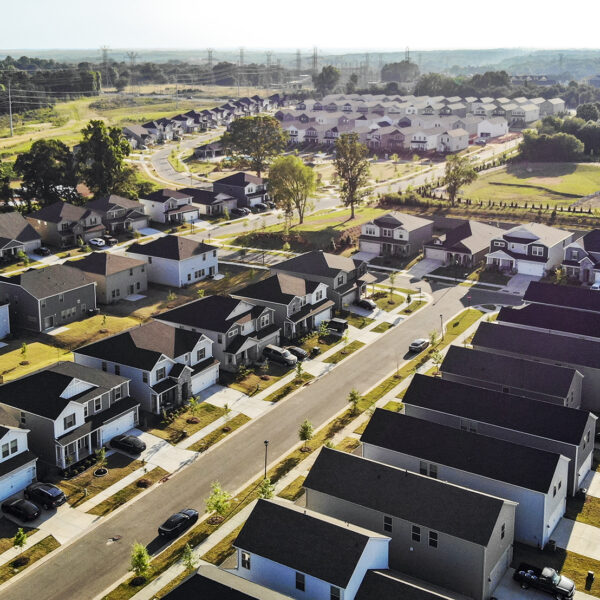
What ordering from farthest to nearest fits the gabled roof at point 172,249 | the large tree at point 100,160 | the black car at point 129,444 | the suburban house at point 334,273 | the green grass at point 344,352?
1. the large tree at point 100,160
2. the gabled roof at point 172,249
3. the suburban house at point 334,273
4. the green grass at point 344,352
5. the black car at point 129,444

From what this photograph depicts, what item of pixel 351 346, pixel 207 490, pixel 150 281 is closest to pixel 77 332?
pixel 150 281

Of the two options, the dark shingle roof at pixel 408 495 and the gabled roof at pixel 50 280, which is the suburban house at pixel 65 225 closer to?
the gabled roof at pixel 50 280

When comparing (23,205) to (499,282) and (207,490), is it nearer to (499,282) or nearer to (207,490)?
(499,282)

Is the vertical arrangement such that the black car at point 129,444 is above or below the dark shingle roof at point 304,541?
below

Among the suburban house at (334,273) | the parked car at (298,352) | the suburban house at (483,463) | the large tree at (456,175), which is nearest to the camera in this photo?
the suburban house at (483,463)

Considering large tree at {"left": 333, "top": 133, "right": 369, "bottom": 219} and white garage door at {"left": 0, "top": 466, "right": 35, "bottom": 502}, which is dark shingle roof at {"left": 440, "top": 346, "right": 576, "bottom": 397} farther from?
large tree at {"left": 333, "top": 133, "right": 369, "bottom": 219}

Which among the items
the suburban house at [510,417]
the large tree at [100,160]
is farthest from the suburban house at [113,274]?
the suburban house at [510,417]

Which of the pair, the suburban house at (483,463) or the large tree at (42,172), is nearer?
the suburban house at (483,463)

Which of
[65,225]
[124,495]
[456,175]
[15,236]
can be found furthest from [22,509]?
[456,175]
